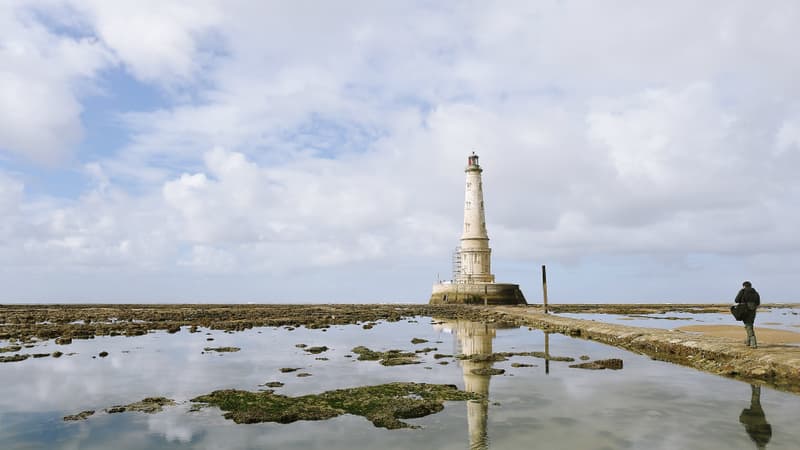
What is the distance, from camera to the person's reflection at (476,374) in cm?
1057

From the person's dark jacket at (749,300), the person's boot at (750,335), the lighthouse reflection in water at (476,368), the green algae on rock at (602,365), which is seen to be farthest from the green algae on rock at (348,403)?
the person's boot at (750,335)

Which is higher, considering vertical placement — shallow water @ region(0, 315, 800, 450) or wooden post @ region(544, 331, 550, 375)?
wooden post @ region(544, 331, 550, 375)

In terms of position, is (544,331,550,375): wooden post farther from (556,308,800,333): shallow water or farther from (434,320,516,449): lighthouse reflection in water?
(556,308,800,333): shallow water

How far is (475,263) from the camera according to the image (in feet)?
211

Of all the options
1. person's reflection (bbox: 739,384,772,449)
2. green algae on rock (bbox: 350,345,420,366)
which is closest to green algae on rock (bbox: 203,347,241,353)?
green algae on rock (bbox: 350,345,420,366)

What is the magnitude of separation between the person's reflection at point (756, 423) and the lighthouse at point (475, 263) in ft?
167

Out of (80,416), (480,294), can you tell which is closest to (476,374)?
(80,416)

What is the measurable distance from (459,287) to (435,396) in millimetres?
51647

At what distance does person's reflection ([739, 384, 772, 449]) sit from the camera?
32.6ft

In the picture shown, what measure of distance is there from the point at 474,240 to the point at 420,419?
176 ft

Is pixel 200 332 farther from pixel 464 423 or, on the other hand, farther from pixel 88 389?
pixel 464 423

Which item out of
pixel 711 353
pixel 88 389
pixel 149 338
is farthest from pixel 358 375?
pixel 149 338

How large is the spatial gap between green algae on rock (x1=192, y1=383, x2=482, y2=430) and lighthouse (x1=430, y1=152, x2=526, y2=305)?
49.7 meters

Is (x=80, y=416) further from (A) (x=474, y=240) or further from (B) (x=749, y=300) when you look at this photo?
(A) (x=474, y=240)
